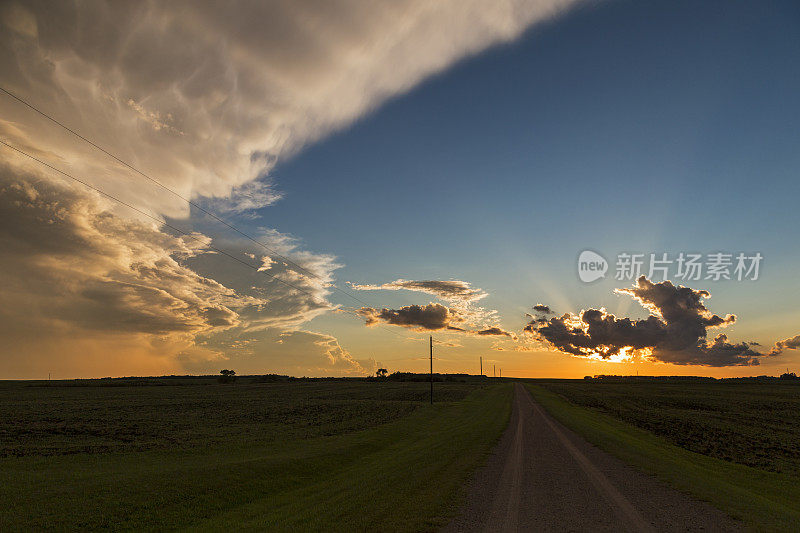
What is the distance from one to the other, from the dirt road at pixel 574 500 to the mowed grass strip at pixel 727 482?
36.1 inches

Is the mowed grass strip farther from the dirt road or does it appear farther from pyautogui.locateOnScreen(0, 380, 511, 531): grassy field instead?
pyautogui.locateOnScreen(0, 380, 511, 531): grassy field

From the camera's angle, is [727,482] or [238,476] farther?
[238,476]

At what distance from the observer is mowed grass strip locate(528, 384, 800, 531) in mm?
15055

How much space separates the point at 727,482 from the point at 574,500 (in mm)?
10076

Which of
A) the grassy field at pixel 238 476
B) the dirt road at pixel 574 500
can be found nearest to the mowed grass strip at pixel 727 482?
the dirt road at pixel 574 500

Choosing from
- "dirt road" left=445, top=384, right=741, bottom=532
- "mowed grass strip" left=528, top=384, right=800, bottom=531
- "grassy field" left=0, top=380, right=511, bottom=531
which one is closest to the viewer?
"dirt road" left=445, top=384, right=741, bottom=532

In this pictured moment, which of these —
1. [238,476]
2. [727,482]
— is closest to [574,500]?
[727,482]

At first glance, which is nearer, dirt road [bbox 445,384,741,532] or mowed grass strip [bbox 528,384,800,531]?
dirt road [bbox 445,384,741,532]

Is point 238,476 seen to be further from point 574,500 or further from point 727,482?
point 727,482

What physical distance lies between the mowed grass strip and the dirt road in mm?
916

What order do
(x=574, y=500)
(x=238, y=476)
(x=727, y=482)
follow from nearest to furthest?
1. (x=574, y=500)
2. (x=727, y=482)
3. (x=238, y=476)

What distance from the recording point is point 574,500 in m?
16.4

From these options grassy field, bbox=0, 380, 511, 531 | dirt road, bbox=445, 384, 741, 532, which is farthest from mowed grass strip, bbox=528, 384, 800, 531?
grassy field, bbox=0, 380, 511, 531

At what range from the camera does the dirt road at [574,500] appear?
13664mm
